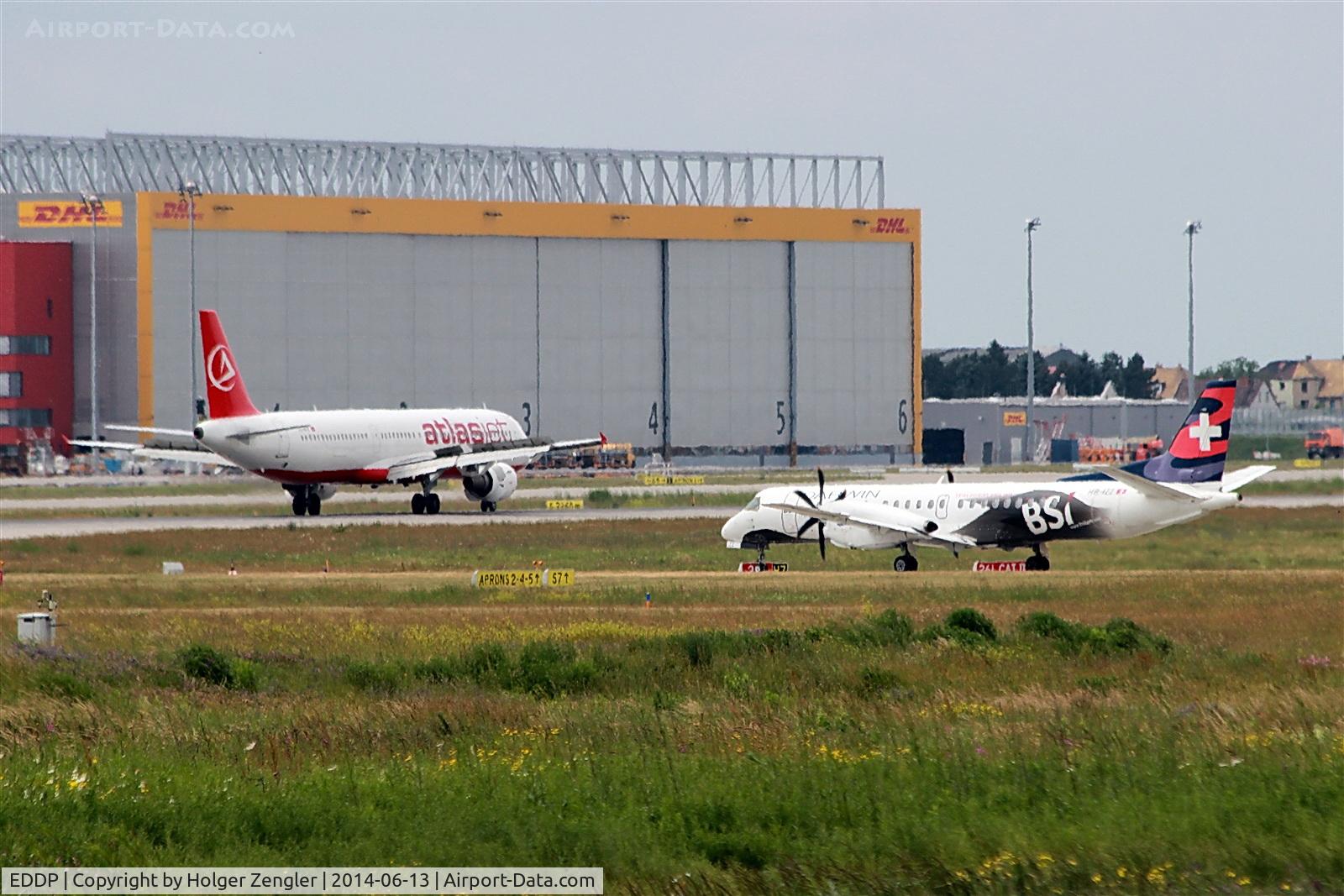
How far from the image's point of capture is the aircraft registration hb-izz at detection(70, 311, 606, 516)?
6912cm

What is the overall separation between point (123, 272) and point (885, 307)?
2357 inches

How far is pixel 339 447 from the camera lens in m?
72.0

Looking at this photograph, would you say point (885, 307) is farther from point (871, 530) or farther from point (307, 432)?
point (871, 530)

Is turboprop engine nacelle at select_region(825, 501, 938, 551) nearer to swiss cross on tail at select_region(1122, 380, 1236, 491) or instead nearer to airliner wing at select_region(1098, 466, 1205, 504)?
airliner wing at select_region(1098, 466, 1205, 504)

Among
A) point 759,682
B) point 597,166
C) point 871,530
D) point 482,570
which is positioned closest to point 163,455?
point 482,570

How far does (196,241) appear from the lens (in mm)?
125188

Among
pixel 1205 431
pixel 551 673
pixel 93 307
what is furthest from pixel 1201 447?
pixel 93 307

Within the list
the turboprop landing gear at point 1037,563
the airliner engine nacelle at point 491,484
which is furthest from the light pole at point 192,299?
the turboprop landing gear at point 1037,563

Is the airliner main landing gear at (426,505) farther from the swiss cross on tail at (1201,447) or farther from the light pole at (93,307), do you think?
the light pole at (93,307)

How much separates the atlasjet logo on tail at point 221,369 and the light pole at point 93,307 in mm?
44224

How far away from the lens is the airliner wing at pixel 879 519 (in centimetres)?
4866

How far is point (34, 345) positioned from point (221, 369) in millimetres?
62869

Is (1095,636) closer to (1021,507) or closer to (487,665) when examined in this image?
(487,665)

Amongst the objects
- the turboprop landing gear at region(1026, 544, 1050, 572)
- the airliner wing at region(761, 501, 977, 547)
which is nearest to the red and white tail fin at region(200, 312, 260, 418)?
the airliner wing at region(761, 501, 977, 547)
